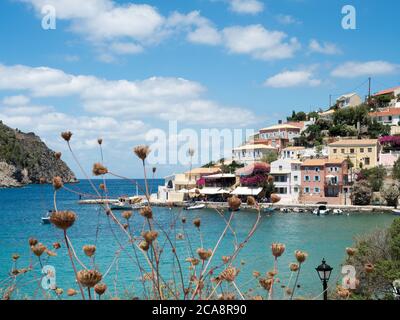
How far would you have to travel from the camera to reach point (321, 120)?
1713 inches

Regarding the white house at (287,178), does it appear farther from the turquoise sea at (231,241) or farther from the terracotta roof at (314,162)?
the turquoise sea at (231,241)

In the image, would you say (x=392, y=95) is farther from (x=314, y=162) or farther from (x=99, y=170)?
(x=99, y=170)

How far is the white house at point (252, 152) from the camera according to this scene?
41.8m

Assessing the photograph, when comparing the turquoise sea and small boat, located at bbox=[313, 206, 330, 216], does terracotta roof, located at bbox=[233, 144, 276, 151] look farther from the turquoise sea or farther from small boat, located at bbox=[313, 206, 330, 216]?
small boat, located at bbox=[313, 206, 330, 216]

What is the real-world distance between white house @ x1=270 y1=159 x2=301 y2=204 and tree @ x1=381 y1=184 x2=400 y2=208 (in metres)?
6.10

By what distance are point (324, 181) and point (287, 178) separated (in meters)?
2.70

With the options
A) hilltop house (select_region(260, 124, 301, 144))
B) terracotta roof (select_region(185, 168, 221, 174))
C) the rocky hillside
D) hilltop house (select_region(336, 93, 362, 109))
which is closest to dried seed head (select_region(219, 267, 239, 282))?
terracotta roof (select_region(185, 168, 221, 174))

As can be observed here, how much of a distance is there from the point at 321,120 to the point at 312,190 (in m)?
10.5

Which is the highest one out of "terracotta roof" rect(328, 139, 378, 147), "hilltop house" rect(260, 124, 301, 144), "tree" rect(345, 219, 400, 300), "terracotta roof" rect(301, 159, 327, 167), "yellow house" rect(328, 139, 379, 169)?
"hilltop house" rect(260, 124, 301, 144)

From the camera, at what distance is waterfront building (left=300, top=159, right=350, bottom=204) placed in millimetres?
33719

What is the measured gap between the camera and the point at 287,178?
35.4 meters

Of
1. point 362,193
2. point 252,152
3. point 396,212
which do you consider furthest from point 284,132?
point 396,212

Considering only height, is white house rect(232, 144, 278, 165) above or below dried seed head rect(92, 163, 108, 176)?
above
